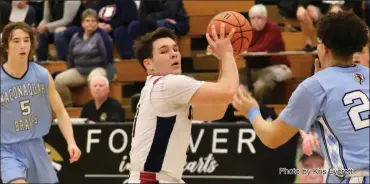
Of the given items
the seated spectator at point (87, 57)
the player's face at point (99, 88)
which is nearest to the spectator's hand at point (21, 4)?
the seated spectator at point (87, 57)

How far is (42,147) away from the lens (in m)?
6.53

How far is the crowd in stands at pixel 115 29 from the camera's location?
997 centimetres

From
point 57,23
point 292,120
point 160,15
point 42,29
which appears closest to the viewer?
point 292,120

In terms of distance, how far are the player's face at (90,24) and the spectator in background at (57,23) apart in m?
1.04

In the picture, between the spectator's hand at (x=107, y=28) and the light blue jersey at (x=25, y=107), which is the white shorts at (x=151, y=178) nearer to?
the light blue jersey at (x=25, y=107)

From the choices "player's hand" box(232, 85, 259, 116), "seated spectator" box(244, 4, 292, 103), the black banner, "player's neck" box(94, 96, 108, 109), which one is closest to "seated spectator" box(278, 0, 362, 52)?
"seated spectator" box(244, 4, 292, 103)

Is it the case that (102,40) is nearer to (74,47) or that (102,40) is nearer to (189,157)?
(74,47)

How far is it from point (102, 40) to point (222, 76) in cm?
638

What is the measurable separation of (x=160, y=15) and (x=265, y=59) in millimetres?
2035

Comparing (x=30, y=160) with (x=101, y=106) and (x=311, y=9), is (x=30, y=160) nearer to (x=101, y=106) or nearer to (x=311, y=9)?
(x=101, y=106)

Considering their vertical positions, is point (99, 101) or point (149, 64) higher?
point (149, 64)

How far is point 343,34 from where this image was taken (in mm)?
4023

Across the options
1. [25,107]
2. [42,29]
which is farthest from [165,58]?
[42,29]

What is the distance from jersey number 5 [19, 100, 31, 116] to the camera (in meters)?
6.50
